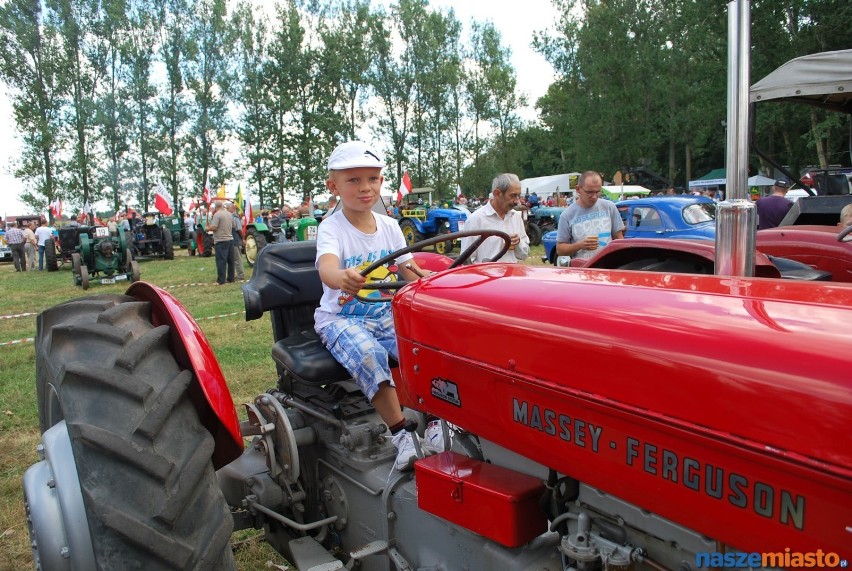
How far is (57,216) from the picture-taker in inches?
974

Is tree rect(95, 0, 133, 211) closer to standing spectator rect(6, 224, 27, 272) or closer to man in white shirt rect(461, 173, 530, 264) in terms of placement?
standing spectator rect(6, 224, 27, 272)

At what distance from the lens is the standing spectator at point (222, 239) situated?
1139 cm

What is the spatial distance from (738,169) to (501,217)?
3594 mm

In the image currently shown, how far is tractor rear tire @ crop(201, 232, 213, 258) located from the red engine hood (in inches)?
740

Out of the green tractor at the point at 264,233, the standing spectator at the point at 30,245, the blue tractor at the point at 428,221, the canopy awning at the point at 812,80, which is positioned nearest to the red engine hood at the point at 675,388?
the canopy awning at the point at 812,80

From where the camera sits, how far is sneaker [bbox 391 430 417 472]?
2.06 meters

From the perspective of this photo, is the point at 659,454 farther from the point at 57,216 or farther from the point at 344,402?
the point at 57,216

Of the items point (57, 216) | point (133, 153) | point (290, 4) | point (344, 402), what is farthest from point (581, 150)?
point (344, 402)

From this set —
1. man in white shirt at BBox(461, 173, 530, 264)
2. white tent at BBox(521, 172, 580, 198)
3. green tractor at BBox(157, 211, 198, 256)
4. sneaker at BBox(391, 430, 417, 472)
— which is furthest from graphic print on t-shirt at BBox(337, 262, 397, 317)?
white tent at BBox(521, 172, 580, 198)

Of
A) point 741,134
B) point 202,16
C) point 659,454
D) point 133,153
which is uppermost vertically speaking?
point 202,16

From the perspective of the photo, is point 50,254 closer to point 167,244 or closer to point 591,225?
point 167,244

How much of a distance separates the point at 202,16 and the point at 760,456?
3504 cm

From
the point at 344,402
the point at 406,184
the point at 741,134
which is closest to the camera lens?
the point at 741,134
